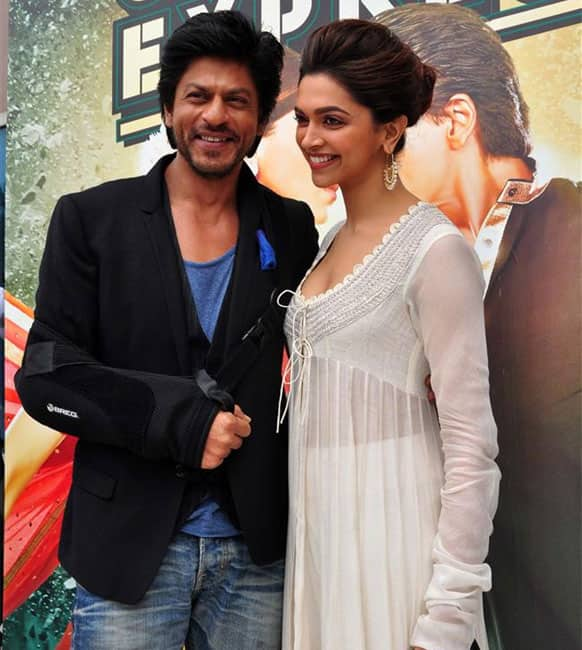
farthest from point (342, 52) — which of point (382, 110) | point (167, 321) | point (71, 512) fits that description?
point (71, 512)

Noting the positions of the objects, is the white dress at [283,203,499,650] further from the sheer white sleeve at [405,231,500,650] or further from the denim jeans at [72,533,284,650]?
the denim jeans at [72,533,284,650]

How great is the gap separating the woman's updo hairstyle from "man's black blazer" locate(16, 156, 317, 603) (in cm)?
38

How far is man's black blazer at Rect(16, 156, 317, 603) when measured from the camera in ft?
4.70

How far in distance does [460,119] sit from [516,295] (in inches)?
19.8

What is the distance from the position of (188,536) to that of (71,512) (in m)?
0.24

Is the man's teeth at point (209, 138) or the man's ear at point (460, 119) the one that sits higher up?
the man's ear at point (460, 119)

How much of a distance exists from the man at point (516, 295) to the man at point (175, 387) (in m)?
0.78

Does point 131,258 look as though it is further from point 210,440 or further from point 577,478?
point 577,478

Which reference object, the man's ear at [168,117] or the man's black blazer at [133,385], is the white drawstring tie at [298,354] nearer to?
the man's black blazer at [133,385]

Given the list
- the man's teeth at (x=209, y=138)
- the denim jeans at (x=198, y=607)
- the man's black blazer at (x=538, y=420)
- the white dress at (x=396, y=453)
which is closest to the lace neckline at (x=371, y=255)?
the white dress at (x=396, y=453)

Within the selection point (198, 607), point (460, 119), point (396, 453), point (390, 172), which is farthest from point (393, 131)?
point (198, 607)

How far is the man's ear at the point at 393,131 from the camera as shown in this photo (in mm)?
1452

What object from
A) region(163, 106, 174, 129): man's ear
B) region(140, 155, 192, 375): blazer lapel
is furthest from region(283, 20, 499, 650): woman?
region(163, 106, 174, 129): man's ear

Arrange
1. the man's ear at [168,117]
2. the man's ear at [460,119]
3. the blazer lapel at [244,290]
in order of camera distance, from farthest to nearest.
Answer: the man's ear at [460,119] < the man's ear at [168,117] < the blazer lapel at [244,290]
